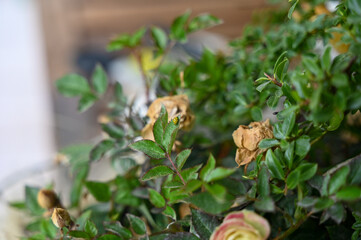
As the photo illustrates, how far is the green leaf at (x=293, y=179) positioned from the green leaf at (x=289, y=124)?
0.02 metres

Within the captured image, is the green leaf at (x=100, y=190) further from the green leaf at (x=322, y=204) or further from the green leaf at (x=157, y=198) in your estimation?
the green leaf at (x=322, y=204)

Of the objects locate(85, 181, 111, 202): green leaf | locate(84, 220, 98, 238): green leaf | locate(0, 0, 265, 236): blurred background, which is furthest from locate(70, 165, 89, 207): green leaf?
locate(0, 0, 265, 236): blurred background

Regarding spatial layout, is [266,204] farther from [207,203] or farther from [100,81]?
[100,81]

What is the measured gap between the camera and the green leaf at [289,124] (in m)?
0.22

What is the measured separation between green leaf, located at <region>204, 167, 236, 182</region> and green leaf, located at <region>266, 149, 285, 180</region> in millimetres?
40

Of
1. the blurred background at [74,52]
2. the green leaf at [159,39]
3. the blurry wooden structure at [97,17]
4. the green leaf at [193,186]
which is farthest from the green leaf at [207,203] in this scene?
the blurry wooden structure at [97,17]

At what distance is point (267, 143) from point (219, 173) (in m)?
0.05

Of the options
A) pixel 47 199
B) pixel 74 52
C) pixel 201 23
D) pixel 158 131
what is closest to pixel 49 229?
pixel 47 199

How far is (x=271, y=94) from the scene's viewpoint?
0.25 m

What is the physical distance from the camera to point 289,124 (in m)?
0.22

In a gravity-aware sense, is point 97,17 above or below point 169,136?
below

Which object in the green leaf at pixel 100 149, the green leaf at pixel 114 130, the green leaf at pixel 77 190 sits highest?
the green leaf at pixel 114 130

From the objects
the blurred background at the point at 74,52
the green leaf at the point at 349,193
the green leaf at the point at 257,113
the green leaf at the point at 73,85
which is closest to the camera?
the green leaf at the point at 349,193

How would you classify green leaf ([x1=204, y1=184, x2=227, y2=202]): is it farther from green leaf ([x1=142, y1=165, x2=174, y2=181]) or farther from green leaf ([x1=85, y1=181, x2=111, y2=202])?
green leaf ([x1=85, y1=181, x2=111, y2=202])
